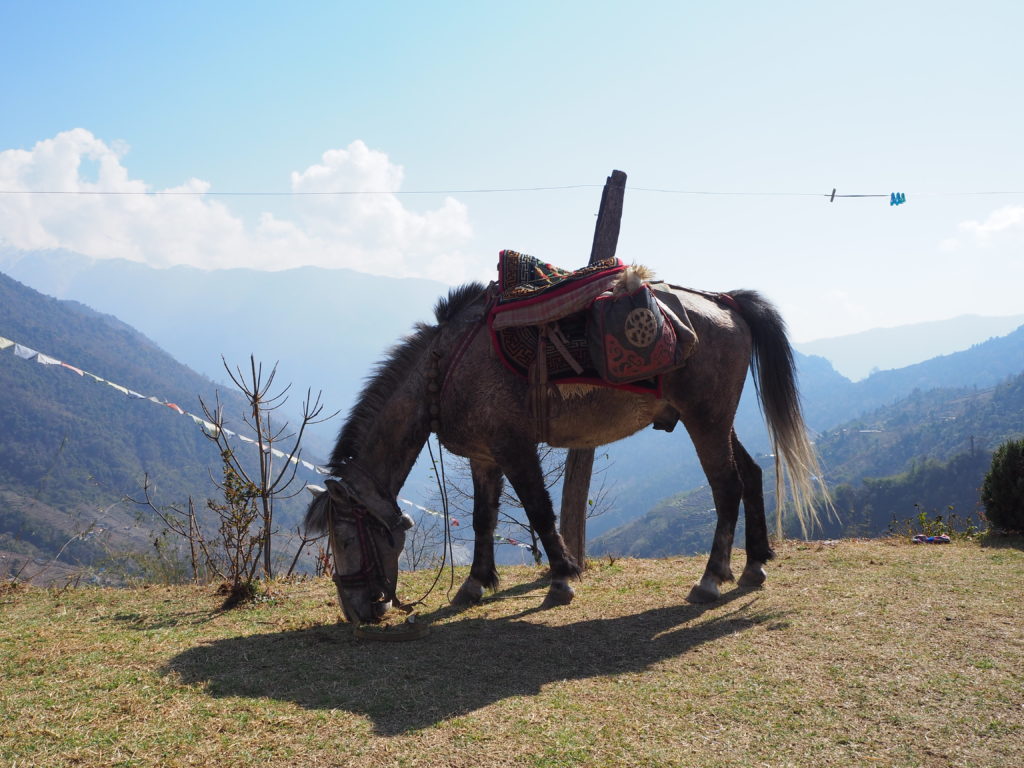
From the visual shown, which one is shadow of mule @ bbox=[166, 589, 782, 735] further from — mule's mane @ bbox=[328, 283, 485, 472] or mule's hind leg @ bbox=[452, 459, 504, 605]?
mule's mane @ bbox=[328, 283, 485, 472]

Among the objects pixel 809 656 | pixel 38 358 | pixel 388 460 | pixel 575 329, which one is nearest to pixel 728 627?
pixel 809 656

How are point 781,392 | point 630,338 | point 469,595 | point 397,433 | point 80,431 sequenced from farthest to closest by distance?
point 80,431 → point 781,392 → point 469,595 → point 397,433 → point 630,338

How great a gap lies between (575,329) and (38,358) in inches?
524

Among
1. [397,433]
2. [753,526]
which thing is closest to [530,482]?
[397,433]

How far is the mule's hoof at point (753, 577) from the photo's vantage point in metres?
5.29

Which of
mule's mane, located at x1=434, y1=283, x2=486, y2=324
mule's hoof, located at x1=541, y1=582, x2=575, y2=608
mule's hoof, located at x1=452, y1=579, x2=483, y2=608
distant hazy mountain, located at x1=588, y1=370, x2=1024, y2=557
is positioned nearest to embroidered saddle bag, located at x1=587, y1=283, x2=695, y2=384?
mule's mane, located at x1=434, y1=283, x2=486, y2=324

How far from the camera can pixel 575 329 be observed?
4730 mm

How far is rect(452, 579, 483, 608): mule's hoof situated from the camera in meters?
5.18

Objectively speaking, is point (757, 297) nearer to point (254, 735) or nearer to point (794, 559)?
point (794, 559)

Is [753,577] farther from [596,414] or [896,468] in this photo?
[896,468]

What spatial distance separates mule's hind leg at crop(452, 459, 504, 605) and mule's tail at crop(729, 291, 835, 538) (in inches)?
91.1

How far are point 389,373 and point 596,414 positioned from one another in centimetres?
153

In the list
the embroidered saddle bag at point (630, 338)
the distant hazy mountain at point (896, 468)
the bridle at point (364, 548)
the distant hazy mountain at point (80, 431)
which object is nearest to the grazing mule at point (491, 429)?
the bridle at point (364, 548)

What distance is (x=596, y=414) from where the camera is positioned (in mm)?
4891
